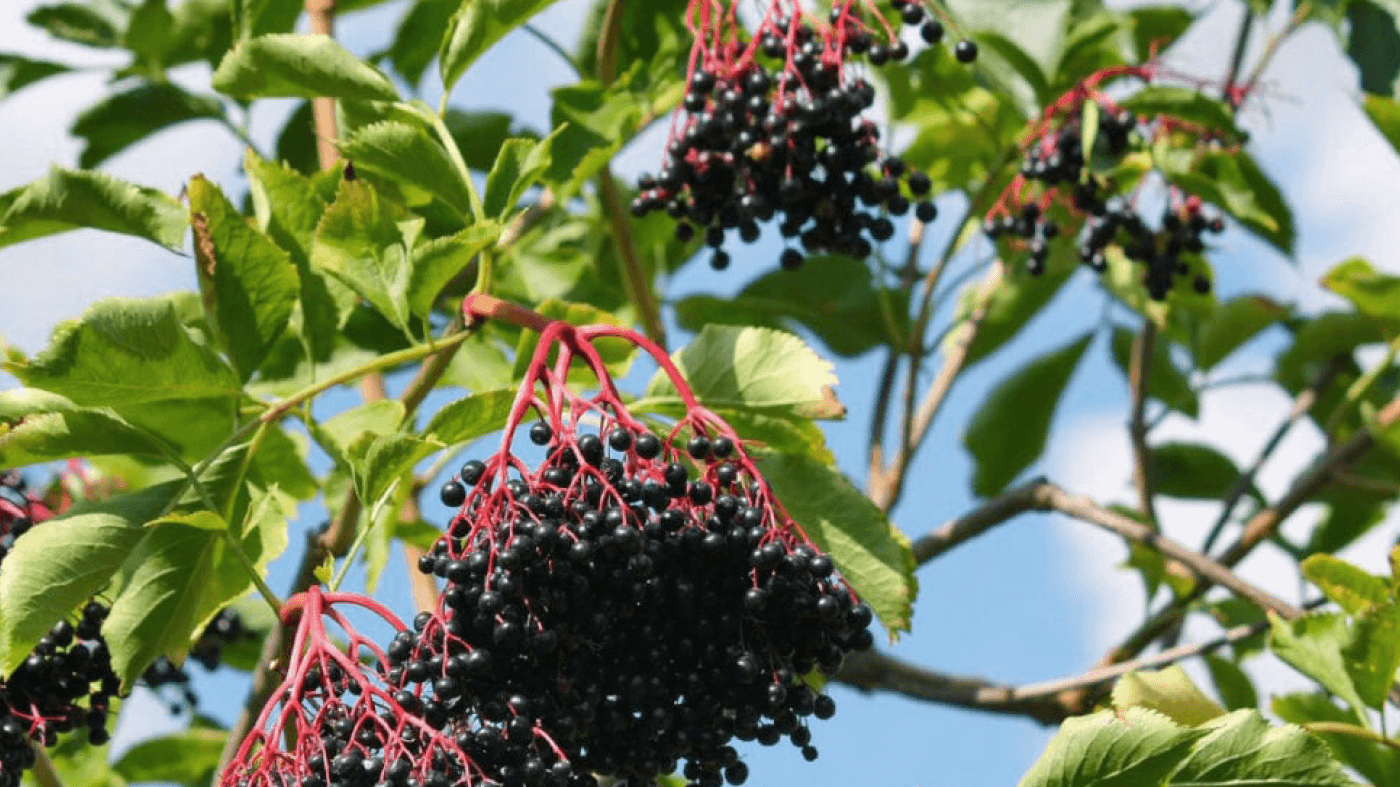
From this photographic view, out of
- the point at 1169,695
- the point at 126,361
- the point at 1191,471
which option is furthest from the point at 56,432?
the point at 1191,471

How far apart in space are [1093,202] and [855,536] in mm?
1490

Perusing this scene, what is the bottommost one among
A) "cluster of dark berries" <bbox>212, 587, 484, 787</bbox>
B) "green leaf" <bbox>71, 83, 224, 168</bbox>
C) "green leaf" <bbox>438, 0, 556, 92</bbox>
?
"cluster of dark berries" <bbox>212, 587, 484, 787</bbox>

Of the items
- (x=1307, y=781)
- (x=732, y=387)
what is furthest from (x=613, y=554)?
(x=1307, y=781)

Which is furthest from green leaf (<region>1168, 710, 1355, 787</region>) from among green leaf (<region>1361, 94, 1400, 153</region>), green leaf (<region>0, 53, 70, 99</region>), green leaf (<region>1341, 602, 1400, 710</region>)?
green leaf (<region>0, 53, 70, 99</region>)

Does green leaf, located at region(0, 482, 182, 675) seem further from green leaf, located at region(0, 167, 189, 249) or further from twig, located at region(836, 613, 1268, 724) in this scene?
twig, located at region(836, 613, 1268, 724)

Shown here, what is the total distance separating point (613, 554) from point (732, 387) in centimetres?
48

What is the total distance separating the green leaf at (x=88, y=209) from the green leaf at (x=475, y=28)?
0.43 metres

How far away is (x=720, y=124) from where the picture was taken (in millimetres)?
2812

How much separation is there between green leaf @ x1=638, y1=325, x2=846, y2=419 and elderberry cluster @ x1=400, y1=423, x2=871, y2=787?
10.0 inches

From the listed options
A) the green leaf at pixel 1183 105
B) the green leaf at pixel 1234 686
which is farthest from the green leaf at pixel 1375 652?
the green leaf at pixel 1183 105

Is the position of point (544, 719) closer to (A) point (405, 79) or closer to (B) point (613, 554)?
(B) point (613, 554)

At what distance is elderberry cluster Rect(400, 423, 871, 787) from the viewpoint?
6.46 feet

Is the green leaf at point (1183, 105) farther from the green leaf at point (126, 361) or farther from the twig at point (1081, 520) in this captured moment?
the green leaf at point (126, 361)

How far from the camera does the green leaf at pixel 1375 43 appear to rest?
11.9 ft
